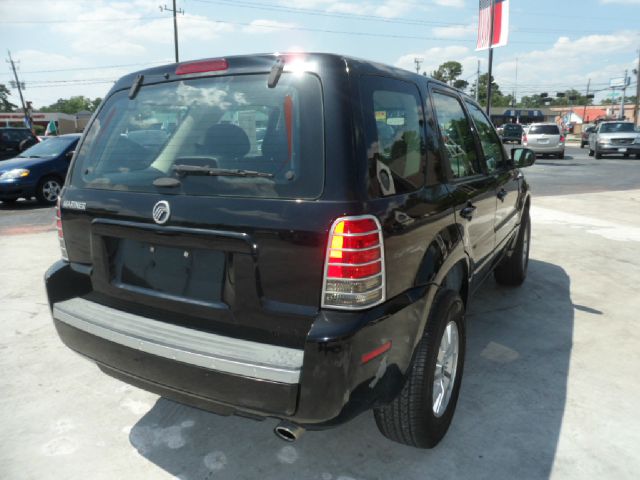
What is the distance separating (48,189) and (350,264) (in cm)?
1046

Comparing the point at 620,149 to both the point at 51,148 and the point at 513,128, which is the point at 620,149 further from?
the point at 51,148

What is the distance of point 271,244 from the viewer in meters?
1.90

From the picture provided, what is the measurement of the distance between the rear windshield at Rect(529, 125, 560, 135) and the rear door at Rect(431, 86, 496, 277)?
2214cm

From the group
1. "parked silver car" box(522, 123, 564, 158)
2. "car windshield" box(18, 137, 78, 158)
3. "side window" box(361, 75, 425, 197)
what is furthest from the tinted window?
"parked silver car" box(522, 123, 564, 158)

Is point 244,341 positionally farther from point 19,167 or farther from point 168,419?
point 19,167

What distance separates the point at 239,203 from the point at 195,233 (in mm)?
224

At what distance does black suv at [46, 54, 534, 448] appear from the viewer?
1.85 metres

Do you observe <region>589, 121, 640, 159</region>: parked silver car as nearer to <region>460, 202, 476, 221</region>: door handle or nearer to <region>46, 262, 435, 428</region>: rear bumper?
<region>460, 202, 476, 221</region>: door handle

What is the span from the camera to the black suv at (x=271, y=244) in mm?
1850

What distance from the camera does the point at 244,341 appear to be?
6.43 ft

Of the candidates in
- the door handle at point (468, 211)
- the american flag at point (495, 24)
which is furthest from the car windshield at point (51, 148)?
the american flag at point (495, 24)

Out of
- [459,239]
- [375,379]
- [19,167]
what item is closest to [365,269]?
[375,379]

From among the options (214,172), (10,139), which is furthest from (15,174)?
(214,172)

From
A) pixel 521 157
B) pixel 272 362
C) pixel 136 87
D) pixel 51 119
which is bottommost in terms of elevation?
pixel 272 362
